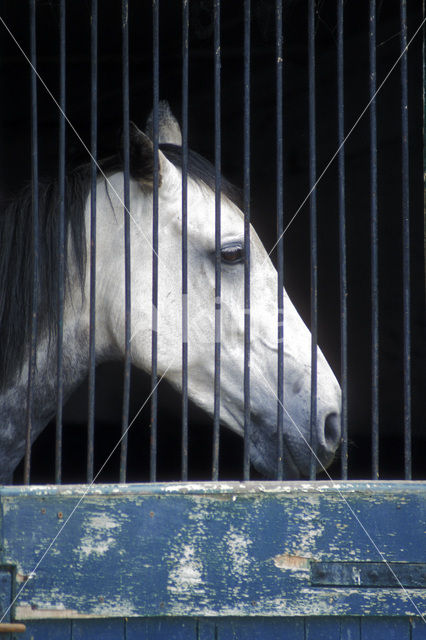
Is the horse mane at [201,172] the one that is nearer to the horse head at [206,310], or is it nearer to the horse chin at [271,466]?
the horse head at [206,310]

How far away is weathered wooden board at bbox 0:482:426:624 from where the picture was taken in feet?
5.62

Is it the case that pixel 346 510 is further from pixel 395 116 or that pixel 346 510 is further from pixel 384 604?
pixel 395 116

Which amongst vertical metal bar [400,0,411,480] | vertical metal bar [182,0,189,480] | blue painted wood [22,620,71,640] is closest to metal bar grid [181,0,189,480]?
vertical metal bar [182,0,189,480]

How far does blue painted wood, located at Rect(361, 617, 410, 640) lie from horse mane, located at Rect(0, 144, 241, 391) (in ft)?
3.84

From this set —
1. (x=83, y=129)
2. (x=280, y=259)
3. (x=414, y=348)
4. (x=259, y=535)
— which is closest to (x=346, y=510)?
(x=259, y=535)

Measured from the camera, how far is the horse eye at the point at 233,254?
7.54 ft

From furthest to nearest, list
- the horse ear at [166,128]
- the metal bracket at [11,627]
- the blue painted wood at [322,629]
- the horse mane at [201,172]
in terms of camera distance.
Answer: the horse ear at [166,128] < the horse mane at [201,172] < the blue painted wood at [322,629] < the metal bracket at [11,627]

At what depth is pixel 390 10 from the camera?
3.67 metres

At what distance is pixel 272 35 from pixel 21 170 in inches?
60.6

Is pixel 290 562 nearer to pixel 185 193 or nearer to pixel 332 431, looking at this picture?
pixel 332 431

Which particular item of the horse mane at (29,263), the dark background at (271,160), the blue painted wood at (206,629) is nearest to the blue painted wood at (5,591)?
the blue painted wood at (206,629)

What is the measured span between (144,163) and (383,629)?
1.42 meters

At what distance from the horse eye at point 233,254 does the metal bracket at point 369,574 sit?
96 centimetres

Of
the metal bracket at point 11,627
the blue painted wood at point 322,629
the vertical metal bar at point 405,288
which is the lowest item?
the blue painted wood at point 322,629
